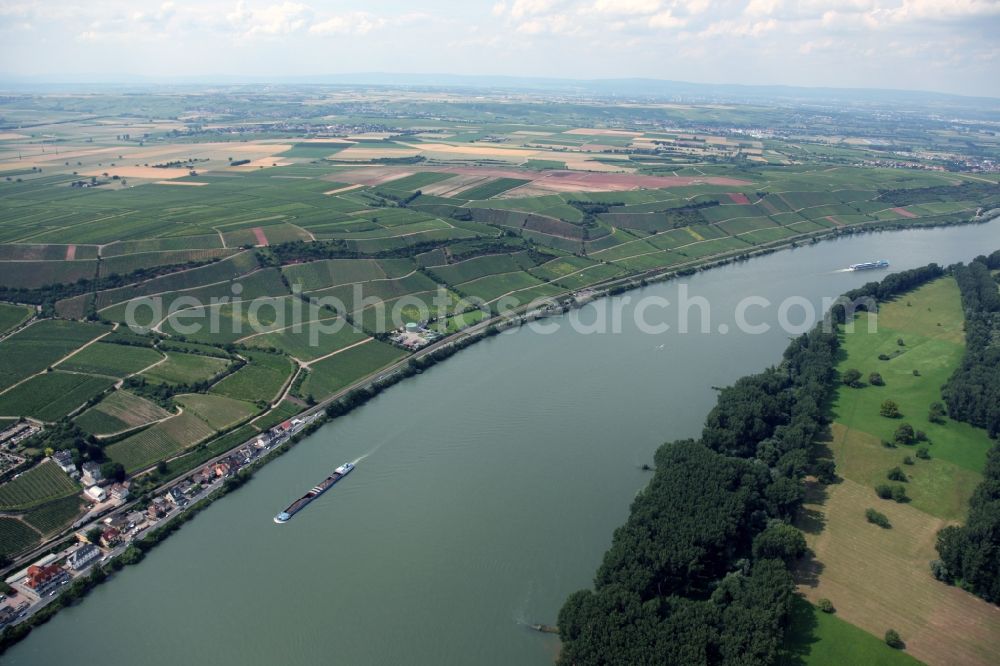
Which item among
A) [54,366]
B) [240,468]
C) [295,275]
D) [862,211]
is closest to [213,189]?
[295,275]

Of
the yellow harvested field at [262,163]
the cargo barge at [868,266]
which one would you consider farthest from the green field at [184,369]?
the yellow harvested field at [262,163]

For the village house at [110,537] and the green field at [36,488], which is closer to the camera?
the village house at [110,537]

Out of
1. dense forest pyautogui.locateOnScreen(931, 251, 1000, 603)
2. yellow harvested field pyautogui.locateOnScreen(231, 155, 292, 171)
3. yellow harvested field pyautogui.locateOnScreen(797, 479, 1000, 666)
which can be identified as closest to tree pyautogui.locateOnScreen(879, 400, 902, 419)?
dense forest pyautogui.locateOnScreen(931, 251, 1000, 603)

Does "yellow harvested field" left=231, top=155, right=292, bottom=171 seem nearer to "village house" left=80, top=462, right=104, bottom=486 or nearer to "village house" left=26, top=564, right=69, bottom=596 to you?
"village house" left=80, top=462, right=104, bottom=486

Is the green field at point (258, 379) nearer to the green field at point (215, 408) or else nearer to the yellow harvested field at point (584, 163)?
the green field at point (215, 408)

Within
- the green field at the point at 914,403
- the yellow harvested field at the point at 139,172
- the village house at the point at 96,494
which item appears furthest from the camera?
the yellow harvested field at the point at 139,172

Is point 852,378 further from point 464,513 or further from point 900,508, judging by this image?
point 464,513
